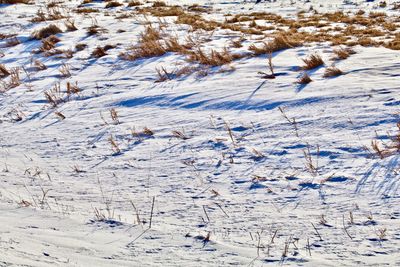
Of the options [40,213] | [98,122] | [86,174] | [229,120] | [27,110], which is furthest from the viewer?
[27,110]

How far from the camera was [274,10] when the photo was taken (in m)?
17.1

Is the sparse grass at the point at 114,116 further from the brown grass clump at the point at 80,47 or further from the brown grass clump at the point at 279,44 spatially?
the brown grass clump at the point at 80,47

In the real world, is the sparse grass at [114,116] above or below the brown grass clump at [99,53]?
below

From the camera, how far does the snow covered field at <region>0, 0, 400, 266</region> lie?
13.1ft

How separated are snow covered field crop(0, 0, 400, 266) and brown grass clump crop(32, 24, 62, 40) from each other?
44.9 inches

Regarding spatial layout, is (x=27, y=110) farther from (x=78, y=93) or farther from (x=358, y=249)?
(x=358, y=249)

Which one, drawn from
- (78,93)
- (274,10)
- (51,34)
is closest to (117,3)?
(274,10)

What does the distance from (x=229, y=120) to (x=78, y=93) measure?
258cm

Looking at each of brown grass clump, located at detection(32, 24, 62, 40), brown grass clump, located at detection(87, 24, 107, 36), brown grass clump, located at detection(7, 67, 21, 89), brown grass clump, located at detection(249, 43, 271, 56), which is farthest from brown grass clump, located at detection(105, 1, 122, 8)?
brown grass clump, located at detection(249, 43, 271, 56)

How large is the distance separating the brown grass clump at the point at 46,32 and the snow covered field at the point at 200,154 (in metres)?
1.14

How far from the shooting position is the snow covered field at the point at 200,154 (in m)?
3.99

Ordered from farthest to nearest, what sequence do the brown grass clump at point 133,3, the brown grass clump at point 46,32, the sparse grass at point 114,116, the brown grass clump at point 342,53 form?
1. the brown grass clump at point 133,3
2. the brown grass clump at point 46,32
3. the brown grass clump at point 342,53
4. the sparse grass at point 114,116

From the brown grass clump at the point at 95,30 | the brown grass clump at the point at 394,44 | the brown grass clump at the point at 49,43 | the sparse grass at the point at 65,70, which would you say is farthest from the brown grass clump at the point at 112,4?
the brown grass clump at the point at 394,44

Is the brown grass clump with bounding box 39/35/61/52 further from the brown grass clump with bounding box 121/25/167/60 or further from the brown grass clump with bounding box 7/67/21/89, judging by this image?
the brown grass clump with bounding box 121/25/167/60
